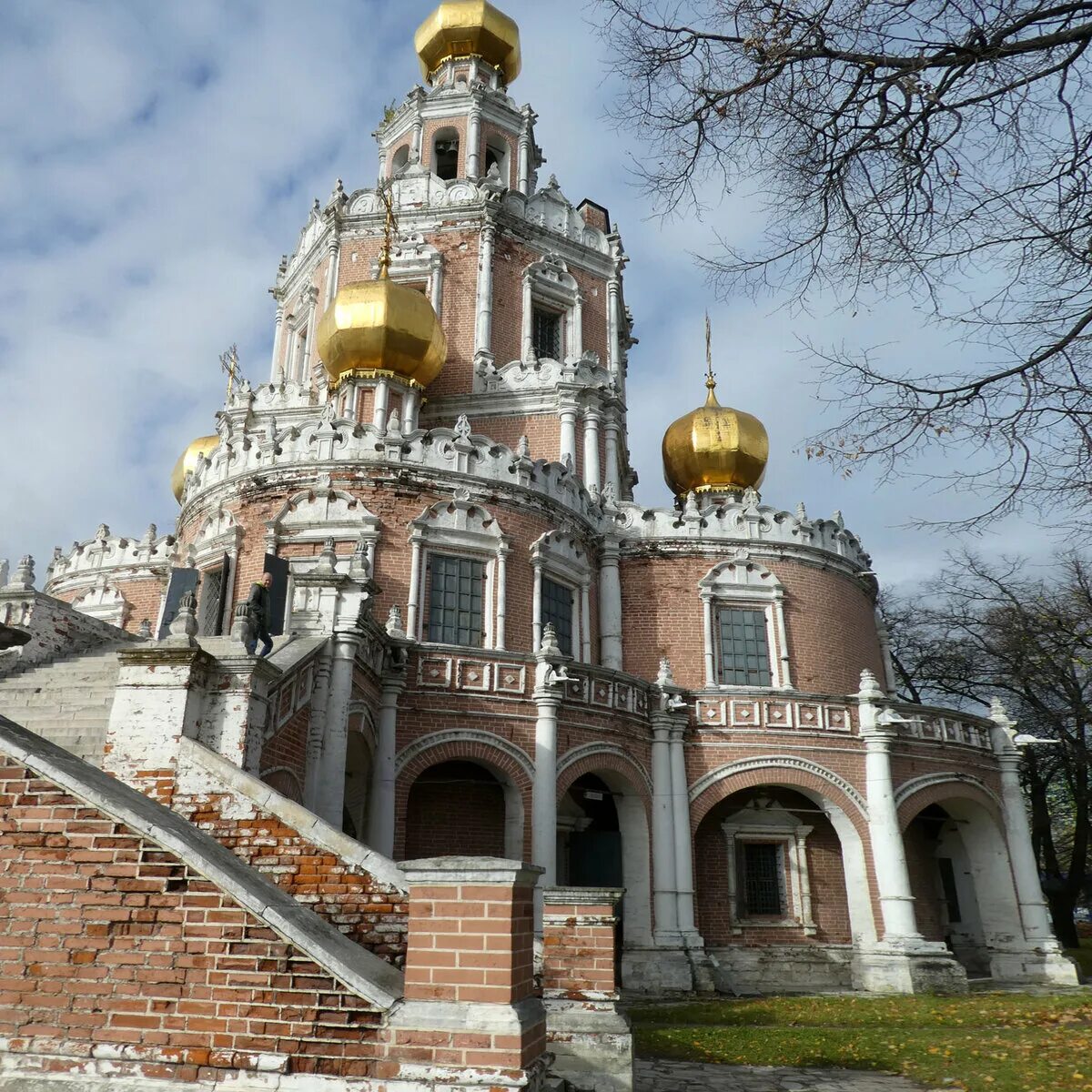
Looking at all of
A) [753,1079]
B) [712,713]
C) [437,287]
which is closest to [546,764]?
[712,713]

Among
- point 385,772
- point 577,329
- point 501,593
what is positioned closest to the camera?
point 385,772

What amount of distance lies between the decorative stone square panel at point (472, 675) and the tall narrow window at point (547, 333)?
1359 centimetres

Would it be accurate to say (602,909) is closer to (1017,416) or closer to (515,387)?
(1017,416)

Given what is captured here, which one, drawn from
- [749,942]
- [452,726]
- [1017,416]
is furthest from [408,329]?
[1017,416]

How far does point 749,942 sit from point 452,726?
25.1 feet

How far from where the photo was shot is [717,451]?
26.9 m

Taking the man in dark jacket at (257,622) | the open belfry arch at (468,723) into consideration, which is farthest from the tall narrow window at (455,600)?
the man in dark jacket at (257,622)

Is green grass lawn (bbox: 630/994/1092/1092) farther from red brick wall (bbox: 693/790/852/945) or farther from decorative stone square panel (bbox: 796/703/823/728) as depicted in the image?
decorative stone square panel (bbox: 796/703/823/728)

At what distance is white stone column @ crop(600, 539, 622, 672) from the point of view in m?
21.0

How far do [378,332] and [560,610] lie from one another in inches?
289

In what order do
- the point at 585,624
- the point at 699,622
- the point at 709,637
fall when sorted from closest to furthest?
the point at 585,624
the point at 709,637
the point at 699,622

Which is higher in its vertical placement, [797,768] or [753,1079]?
[797,768]

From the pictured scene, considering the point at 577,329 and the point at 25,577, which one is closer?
the point at 25,577

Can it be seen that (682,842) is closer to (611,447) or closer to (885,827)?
(885,827)
